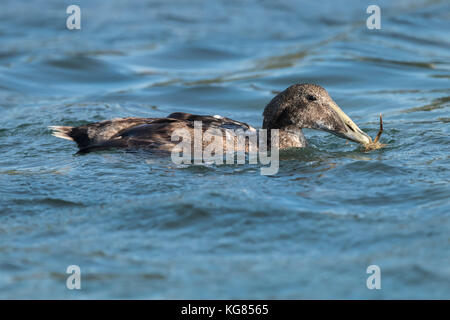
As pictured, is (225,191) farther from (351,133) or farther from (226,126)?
(351,133)

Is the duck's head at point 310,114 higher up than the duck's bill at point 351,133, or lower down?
higher up

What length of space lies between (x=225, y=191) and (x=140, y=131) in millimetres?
1484

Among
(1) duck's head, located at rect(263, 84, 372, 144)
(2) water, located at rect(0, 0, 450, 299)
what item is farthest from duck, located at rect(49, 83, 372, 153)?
(2) water, located at rect(0, 0, 450, 299)

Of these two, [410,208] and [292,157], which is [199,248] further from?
[292,157]

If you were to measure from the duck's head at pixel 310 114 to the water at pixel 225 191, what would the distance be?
0.28 metres

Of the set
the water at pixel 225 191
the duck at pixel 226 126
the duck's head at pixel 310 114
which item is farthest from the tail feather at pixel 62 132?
the duck's head at pixel 310 114

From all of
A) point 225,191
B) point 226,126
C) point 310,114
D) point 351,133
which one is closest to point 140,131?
point 226,126

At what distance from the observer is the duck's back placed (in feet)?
24.2

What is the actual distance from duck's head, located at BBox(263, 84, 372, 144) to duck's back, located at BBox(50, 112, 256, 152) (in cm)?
40

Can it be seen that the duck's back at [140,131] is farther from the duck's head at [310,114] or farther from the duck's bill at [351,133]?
the duck's bill at [351,133]

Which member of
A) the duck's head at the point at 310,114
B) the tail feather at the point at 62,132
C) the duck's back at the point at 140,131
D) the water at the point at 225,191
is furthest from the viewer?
the duck's head at the point at 310,114

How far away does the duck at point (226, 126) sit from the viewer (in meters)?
7.44

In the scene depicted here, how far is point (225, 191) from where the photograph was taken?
6.50m
